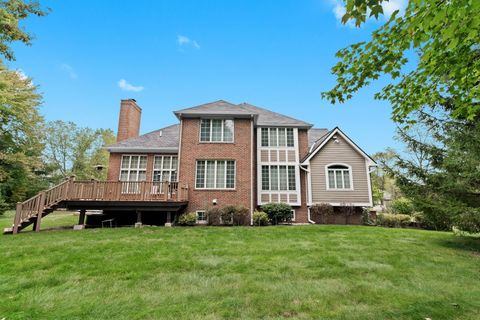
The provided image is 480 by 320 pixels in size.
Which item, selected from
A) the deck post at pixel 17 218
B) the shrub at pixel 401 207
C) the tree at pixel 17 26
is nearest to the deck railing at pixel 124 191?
the deck post at pixel 17 218

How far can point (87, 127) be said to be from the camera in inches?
1510

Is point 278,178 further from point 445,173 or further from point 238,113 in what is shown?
point 445,173

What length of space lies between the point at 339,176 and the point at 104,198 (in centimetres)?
1350

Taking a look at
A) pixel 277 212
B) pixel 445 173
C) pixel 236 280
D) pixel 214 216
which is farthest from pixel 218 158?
pixel 445 173

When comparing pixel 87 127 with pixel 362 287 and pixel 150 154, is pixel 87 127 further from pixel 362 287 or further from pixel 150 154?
pixel 362 287

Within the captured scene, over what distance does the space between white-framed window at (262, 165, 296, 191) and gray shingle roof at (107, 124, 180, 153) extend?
602cm

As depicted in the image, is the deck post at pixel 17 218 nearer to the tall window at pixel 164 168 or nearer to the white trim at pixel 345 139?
the tall window at pixel 164 168

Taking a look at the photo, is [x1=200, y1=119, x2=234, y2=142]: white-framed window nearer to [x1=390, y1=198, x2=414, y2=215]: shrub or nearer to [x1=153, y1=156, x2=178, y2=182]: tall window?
[x1=153, y1=156, x2=178, y2=182]: tall window

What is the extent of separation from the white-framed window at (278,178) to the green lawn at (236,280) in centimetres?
730

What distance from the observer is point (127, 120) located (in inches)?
685

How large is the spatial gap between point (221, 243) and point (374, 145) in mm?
38344

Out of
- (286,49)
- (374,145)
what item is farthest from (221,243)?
(374,145)

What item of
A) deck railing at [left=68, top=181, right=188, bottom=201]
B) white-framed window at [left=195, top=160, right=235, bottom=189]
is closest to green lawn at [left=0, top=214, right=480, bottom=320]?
deck railing at [left=68, top=181, right=188, bottom=201]

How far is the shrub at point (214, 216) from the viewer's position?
1256cm
